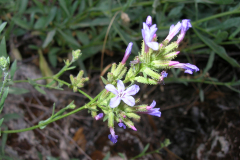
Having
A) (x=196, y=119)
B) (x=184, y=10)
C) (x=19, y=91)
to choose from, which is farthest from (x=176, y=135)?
(x=19, y=91)

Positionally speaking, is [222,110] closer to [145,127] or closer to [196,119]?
[196,119]

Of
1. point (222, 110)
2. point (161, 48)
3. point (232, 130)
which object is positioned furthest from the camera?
point (222, 110)

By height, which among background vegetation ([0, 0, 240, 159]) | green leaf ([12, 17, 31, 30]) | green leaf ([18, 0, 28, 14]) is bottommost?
background vegetation ([0, 0, 240, 159])

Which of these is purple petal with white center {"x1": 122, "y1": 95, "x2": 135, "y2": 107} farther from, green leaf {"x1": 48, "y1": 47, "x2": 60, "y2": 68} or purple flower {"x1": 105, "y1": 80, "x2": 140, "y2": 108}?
green leaf {"x1": 48, "y1": 47, "x2": 60, "y2": 68}

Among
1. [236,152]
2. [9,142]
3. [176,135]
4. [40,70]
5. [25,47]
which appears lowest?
[176,135]

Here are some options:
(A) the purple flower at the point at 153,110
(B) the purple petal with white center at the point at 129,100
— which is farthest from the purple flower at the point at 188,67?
(B) the purple petal with white center at the point at 129,100

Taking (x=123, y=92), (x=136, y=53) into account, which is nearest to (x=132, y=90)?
(x=123, y=92)

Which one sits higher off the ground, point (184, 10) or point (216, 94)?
point (184, 10)

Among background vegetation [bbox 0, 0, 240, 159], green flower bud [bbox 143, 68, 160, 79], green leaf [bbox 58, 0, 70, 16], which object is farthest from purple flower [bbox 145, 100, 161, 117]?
green leaf [bbox 58, 0, 70, 16]

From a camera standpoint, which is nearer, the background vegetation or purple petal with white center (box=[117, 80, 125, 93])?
purple petal with white center (box=[117, 80, 125, 93])

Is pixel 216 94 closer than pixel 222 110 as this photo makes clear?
No

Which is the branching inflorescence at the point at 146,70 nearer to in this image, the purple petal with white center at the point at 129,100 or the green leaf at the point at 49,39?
the purple petal with white center at the point at 129,100
